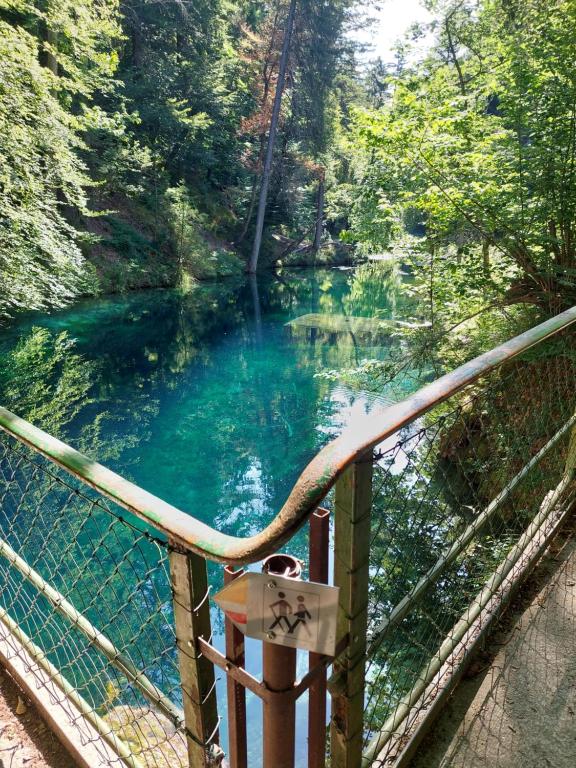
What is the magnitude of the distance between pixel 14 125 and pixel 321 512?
10.2 metres

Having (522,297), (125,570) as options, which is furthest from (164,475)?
(522,297)

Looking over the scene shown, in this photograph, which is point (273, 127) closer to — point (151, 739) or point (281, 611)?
point (151, 739)

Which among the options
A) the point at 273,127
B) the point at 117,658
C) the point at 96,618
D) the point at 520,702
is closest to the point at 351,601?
the point at 117,658

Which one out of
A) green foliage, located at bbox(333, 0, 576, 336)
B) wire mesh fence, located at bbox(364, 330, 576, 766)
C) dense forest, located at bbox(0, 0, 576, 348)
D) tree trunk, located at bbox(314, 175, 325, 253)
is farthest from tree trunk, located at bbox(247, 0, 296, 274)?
wire mesh fence, located at bbox(364, 330, 576, 766)

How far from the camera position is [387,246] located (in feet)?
22.1

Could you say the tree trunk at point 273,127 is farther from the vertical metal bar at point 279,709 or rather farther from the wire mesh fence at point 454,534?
the vertical metal bar at point 279,709

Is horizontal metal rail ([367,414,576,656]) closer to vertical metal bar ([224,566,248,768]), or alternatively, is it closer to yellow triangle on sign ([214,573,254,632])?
vertical metal bar ([224,566,248,768])

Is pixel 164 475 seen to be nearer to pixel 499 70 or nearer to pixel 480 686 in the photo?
pixel 480 686

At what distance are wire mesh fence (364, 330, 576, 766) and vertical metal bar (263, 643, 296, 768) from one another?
282 millimetres

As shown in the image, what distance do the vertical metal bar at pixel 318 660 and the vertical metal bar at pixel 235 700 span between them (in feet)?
0.43

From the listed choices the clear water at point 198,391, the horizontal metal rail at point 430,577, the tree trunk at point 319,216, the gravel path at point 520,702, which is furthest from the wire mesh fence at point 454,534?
the tree trunk at point 319,216

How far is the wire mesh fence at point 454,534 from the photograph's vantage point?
131 cm

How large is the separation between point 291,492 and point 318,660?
38cm

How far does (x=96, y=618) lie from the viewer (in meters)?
4.04
